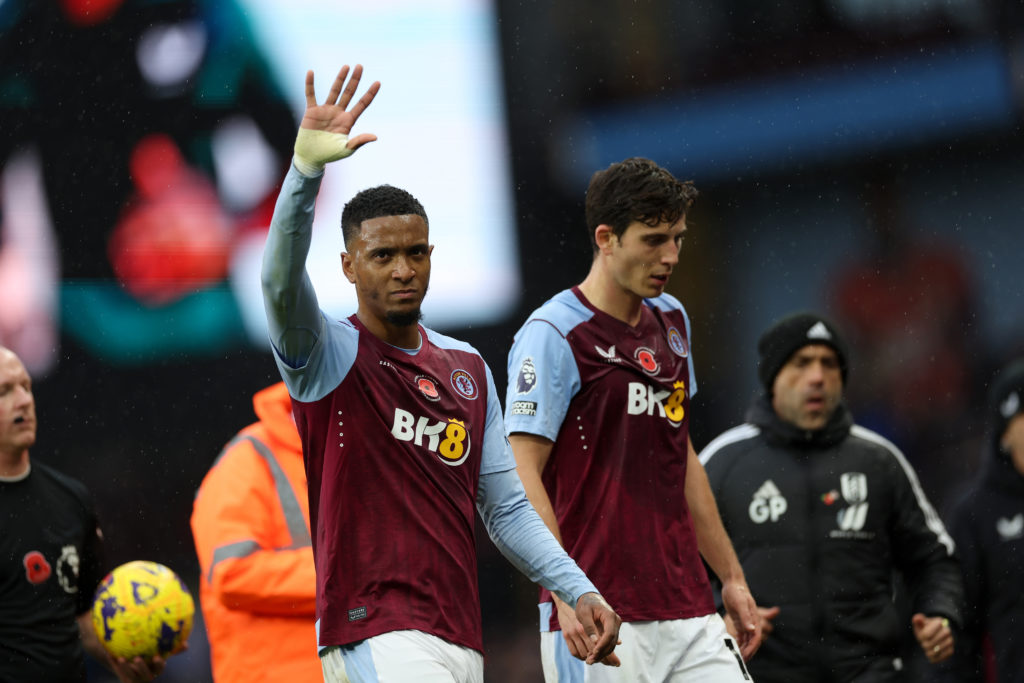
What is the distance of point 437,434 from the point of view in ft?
13.1

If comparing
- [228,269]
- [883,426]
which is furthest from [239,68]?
[883,426]

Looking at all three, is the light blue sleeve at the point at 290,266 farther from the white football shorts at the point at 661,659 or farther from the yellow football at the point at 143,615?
the yellow football at the point at 143,615

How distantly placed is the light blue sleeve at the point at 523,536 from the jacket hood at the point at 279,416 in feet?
4.36

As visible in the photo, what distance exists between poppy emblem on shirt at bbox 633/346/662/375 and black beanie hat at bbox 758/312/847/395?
162 centimetres

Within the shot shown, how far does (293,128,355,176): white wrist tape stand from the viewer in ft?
11.6

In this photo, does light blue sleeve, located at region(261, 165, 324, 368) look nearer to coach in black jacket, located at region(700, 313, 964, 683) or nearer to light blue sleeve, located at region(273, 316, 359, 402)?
light blue sleeve, located at region(273, 316, 359, 402)

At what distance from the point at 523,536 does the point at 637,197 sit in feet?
4.32

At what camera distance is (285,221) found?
3.53 metres

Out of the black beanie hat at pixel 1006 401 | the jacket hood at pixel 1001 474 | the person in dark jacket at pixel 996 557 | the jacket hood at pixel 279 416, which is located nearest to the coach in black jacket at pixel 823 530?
the person in dark jacket at pixel 996 557

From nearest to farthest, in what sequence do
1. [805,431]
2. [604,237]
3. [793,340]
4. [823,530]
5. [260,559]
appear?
[604,237]
[260,559]
[823,530]
[805,431]
[793,340]

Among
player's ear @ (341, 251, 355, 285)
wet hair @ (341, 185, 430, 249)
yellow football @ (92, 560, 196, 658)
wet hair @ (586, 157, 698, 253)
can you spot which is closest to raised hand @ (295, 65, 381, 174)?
wet hair @ (341, 185, 430, 249)

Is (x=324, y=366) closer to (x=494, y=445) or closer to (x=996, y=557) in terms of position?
(x=494, y=445)

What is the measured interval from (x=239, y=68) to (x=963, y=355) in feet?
19.1

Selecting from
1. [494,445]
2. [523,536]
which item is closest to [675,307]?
[494,445]
